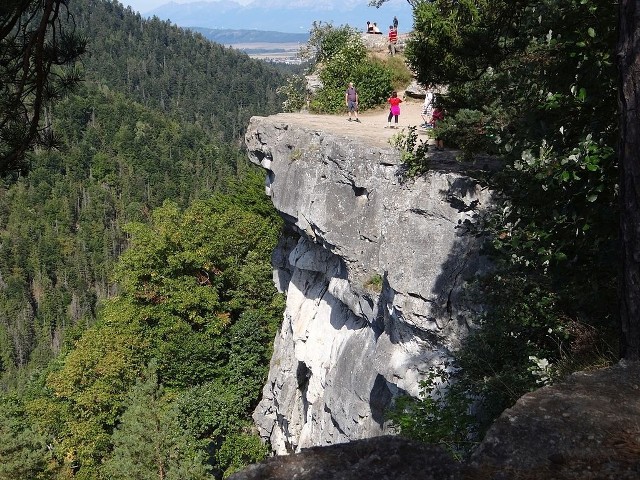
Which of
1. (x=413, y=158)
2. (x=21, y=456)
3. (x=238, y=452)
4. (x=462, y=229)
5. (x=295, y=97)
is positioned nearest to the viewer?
(x=462, y=229)

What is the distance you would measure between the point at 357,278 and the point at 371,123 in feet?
18.4

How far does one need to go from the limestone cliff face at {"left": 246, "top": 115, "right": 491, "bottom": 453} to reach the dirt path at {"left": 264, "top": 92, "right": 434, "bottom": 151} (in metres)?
0.44

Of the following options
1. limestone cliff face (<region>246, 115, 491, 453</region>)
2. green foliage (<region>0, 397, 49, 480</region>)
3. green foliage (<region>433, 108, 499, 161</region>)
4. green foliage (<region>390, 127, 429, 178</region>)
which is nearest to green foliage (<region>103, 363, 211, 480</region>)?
green foliage (<region>0, 397, 49, 480</region>)

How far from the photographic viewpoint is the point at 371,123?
16.4 m

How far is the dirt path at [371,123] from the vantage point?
540 inches

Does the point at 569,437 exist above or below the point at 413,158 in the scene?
below

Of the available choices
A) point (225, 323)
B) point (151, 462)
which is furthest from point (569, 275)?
point (225, 323)

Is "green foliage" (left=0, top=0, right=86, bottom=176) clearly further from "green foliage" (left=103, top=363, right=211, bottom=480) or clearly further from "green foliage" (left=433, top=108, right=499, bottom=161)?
"green foliage" (left=103, top=363, right=211, bottom=480)

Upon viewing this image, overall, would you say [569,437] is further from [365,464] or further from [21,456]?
[21,456]

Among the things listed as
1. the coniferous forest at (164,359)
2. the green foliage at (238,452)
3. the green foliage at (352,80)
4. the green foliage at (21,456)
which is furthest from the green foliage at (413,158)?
the green foliage at (21,456)

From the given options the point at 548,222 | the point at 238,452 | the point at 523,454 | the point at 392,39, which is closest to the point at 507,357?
the point at 548,222

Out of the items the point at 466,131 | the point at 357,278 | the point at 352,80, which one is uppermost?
the point at 352,80

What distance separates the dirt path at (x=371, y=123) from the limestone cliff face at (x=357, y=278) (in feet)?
1.46

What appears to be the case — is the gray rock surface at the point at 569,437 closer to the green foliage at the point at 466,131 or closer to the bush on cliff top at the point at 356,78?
the green foliage at the point at 466,131
